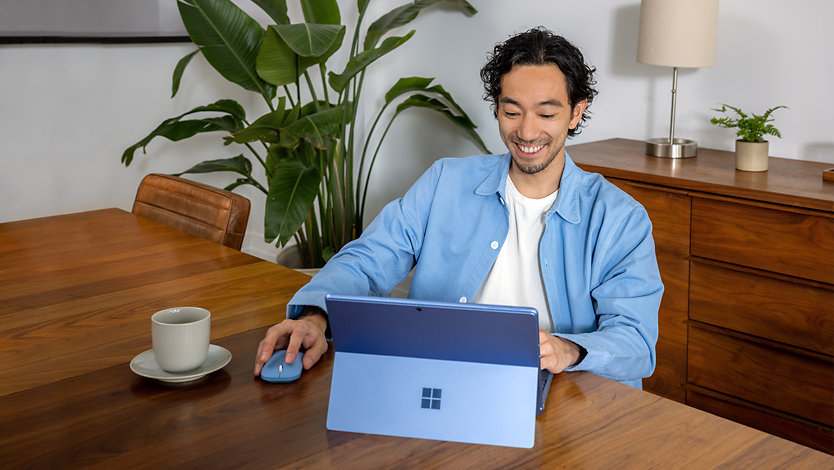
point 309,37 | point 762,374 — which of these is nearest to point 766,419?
point 762,374

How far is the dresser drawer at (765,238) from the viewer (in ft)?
7.28

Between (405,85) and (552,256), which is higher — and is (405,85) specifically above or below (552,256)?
above

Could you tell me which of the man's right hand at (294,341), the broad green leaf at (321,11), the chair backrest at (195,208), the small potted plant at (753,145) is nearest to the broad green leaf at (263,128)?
the broad green leaf at (321,11)

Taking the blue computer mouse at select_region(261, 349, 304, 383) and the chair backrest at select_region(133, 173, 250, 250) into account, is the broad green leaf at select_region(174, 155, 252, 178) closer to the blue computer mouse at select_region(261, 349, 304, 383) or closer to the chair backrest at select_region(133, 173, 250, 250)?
the chair backrest at select_region(133, 173, 250, 250)

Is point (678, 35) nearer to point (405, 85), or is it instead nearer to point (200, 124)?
point (405, 85)

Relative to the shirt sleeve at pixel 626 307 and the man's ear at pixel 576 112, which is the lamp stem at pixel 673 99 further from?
the shirt sleeve at pixel 626 307

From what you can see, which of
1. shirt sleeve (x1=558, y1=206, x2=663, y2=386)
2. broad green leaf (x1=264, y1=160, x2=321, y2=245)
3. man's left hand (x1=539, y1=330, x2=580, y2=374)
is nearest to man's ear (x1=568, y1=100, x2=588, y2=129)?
shirt sleeve (x1=558, y1=206, x2=663, y2=386)

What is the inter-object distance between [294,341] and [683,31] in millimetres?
1894

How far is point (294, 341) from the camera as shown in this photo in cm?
135

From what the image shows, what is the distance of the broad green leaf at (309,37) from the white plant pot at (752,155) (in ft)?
4.58

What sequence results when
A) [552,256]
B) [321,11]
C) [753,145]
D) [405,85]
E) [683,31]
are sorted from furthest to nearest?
[405,85] < [321,11] < [683,31] < [753,145] < [552,256]

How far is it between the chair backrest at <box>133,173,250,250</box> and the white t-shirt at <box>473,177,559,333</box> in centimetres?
73

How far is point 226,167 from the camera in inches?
141

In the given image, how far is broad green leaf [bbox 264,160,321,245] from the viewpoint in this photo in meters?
2.89
